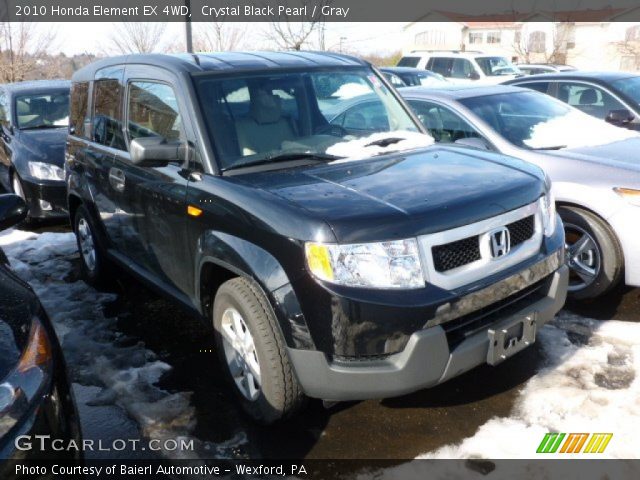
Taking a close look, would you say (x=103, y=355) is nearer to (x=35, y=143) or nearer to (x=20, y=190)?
(x=35, y=143)

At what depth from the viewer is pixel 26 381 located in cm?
201

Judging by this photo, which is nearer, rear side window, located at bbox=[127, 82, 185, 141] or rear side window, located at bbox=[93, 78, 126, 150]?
rear side window, located at bbox=[127, 82, 185, 141]

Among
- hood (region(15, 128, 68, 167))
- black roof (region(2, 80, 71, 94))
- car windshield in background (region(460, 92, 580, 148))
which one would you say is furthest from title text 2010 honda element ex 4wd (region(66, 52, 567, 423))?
black roof (region(2, 80, 71, 94))

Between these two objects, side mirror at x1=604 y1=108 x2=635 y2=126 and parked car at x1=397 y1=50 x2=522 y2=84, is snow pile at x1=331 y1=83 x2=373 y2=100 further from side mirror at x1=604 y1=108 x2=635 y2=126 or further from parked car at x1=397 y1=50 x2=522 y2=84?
parked car at x1=397 y1=50 x2=522 y2=84

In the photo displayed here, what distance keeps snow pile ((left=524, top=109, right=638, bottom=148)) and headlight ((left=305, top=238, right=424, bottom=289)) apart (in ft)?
9.35

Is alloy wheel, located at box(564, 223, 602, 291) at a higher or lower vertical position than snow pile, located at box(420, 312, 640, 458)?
higher

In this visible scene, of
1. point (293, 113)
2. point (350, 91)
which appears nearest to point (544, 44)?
point (350, 91)

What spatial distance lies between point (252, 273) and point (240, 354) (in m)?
0.59

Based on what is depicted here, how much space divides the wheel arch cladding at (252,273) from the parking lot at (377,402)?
70 cm

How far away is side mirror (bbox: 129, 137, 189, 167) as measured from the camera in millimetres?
3295

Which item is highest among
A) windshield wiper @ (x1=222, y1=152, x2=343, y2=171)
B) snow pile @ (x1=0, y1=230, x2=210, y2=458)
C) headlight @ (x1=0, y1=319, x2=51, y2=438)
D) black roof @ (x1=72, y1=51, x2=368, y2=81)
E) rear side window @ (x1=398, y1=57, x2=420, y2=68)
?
black roof @ (x1=72, y1=51, x2=368, y2=81)

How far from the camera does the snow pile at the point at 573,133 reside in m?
4.95

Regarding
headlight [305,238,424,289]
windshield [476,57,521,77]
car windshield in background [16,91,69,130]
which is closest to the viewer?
headlight [305,238,424,289]

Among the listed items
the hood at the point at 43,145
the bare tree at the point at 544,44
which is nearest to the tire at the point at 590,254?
the hood at the point at 43,145
